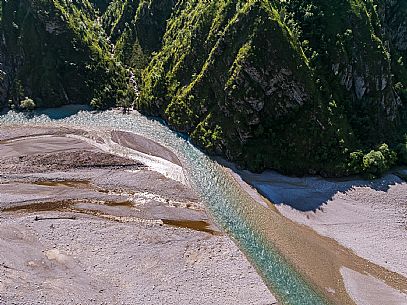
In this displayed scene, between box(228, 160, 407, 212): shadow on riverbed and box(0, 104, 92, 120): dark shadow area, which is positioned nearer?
box(228, 160, 407, 212): shadow on riverbed

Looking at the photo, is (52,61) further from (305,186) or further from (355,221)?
(355,221)

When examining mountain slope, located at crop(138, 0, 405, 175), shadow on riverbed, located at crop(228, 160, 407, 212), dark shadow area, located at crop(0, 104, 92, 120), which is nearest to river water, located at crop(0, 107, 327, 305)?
dark shadow area, located at crop(0, 104, 92, 120)

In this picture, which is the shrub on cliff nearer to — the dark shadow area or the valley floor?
the dark shadow area

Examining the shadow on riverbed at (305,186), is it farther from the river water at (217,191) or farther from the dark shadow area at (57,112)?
the dark shadow area at (57,112)

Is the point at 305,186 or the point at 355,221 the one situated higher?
the point at 305,186

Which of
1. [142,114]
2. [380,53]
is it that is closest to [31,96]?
[142,114]

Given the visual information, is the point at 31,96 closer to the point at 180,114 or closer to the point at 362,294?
the point at 180,114

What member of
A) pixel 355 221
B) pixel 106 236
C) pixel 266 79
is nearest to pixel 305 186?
pixel 355 221

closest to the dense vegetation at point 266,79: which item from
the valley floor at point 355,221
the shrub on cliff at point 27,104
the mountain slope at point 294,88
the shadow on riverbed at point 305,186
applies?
the mountain slope at point 294,88
